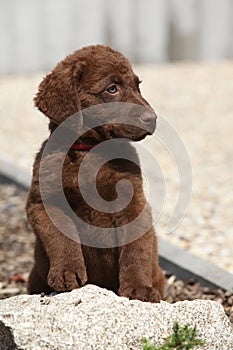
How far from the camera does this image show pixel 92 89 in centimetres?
381

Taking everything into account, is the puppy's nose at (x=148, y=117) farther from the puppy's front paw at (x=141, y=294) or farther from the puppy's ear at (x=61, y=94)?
the puppy's front paw at (x=141, y=294)

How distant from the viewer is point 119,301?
333 centimetres

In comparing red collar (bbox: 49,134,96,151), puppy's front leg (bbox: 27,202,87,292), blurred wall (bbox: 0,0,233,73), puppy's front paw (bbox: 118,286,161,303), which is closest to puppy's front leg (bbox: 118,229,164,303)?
puppy's front paw (bbox: 118,286,161,303)

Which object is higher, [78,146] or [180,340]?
[78,146]

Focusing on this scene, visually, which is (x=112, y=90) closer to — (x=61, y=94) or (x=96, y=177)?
(x=61, y=94)

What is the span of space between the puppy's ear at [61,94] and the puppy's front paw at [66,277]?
79 cm

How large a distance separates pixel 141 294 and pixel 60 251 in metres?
0.45

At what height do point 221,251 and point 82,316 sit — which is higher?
point 82,316

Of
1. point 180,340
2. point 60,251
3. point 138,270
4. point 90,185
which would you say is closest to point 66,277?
point 60,251

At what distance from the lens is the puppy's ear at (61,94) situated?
377 cm

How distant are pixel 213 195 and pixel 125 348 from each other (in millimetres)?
4321

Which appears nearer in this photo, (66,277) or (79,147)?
(66,277)

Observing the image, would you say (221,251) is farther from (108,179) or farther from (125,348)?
(125,348)

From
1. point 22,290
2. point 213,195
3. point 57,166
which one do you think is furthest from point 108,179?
point 213,195
